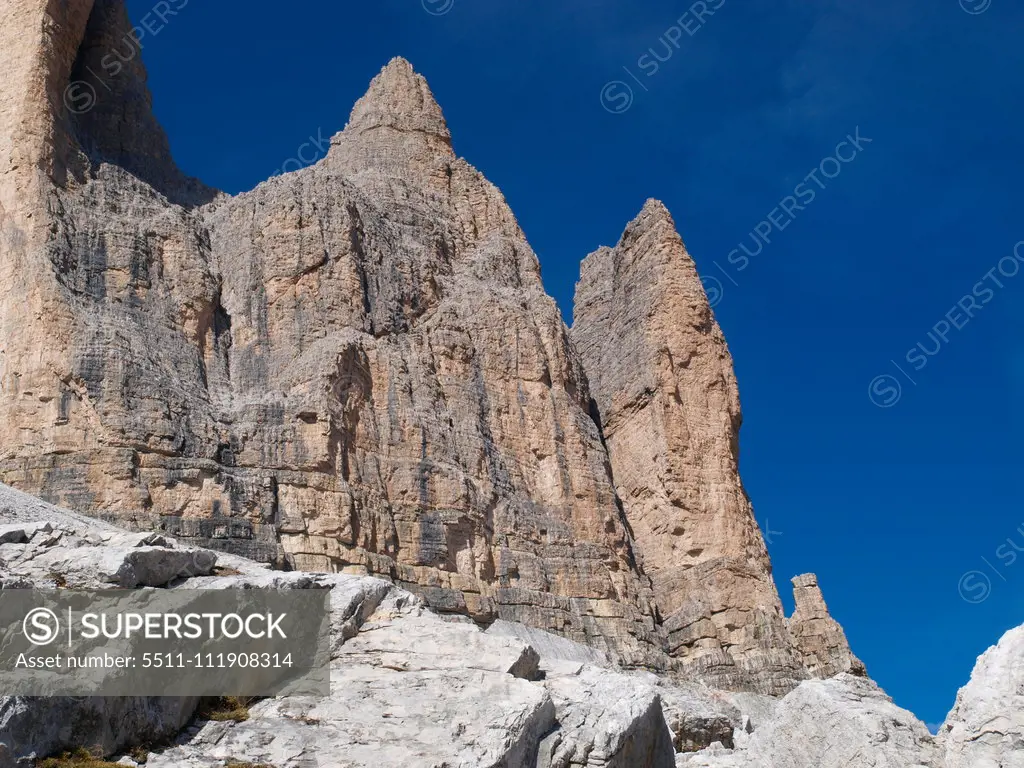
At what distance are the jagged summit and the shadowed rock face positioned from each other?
4748 mm

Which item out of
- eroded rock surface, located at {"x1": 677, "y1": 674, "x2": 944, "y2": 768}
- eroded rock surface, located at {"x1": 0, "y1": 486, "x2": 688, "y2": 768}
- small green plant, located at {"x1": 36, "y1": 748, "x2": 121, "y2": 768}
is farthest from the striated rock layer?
small green plant, located at {"x1": 36, "y1": 748, "x2": 121, "y2": 768}

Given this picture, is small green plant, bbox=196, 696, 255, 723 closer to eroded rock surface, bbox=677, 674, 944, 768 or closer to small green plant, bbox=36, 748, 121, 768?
small green plant, bbox=36, 748, 121, 768

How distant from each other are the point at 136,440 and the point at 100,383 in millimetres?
2715

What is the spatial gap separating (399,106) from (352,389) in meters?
31.0

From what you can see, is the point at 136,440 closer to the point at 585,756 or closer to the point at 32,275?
the point at 32,275

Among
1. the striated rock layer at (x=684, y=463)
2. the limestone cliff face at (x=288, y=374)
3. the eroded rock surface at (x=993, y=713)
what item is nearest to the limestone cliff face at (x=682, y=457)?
the striated rock layer at (x=684, y=463)

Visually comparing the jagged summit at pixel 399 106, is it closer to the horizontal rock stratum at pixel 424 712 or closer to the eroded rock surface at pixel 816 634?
the eroded rock surface at pixel 816 634

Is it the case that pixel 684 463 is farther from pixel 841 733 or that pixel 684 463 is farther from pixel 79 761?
pixel 79 761

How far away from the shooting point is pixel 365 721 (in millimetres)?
22766

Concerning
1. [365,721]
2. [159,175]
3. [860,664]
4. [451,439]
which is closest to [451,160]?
[159,175]

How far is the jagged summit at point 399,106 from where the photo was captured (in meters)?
83.0

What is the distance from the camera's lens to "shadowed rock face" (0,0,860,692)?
170 feet

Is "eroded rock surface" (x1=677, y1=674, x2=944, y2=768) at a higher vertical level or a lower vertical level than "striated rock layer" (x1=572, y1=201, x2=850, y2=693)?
lower

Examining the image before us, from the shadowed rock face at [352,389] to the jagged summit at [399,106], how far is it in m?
4.75
